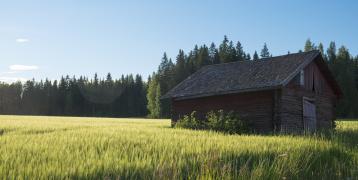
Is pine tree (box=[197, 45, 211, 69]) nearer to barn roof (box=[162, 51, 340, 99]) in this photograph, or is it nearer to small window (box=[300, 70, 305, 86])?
barn roof (box=[162, 51, 340, 99])

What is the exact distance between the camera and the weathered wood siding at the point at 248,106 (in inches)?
912

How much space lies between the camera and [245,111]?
78.9ft

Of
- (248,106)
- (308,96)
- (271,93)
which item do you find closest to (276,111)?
(271,93)

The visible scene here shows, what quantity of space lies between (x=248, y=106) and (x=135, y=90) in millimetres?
87967

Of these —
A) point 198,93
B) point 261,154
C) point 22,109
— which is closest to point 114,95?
point 22,109

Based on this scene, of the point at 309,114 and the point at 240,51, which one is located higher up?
the point at 240,51

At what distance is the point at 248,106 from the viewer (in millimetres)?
23922

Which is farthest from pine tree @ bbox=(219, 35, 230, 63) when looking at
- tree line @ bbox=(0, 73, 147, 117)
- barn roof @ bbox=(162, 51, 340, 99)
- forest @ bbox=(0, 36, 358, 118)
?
barn roof @ bbox=(162, 51, 340, 99)

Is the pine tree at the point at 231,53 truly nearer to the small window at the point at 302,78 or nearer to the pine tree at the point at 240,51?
the pine tree at the point at 240,51

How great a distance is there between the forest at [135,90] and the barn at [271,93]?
49.7 m

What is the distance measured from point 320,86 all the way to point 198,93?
8180mm

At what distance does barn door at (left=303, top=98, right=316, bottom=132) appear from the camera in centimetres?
2484

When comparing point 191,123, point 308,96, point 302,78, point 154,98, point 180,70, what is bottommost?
point 191,123

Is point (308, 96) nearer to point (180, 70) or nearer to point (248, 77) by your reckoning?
point (248, 77)
